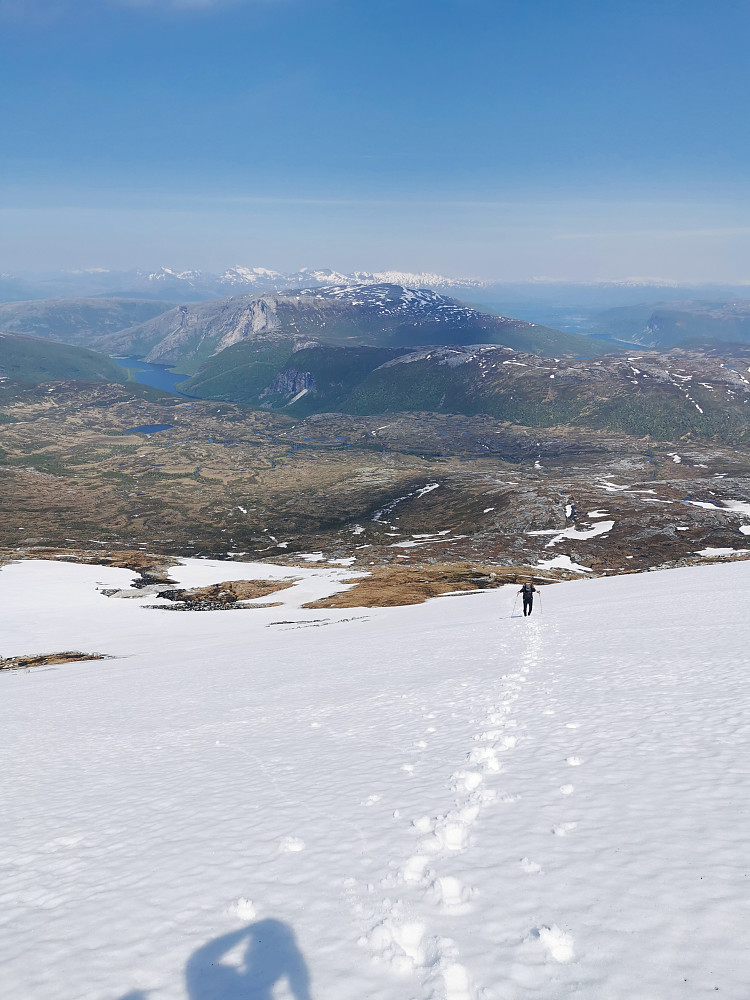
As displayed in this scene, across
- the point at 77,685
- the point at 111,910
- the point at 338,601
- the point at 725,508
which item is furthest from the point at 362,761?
the point at 725,508

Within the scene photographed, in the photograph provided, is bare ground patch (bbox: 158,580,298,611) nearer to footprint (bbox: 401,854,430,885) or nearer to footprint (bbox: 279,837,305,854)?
footprint (bbox: 279,837,305,854)

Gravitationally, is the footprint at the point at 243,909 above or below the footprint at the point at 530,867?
below

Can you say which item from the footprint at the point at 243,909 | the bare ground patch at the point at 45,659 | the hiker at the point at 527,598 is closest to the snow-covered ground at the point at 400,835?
the footprint at the point at 243,909

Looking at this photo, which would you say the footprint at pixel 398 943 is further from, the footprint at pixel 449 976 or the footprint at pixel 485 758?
the footprint at pixel 485 758

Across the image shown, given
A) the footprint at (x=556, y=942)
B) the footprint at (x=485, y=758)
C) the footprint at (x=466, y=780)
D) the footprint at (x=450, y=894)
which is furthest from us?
the footprint at (x=485, y=758)

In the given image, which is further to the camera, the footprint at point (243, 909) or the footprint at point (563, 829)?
the footprint at point (563, 829)

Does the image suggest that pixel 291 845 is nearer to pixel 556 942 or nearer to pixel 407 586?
pixel 556 942

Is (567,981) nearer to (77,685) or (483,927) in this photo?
(483,927)
